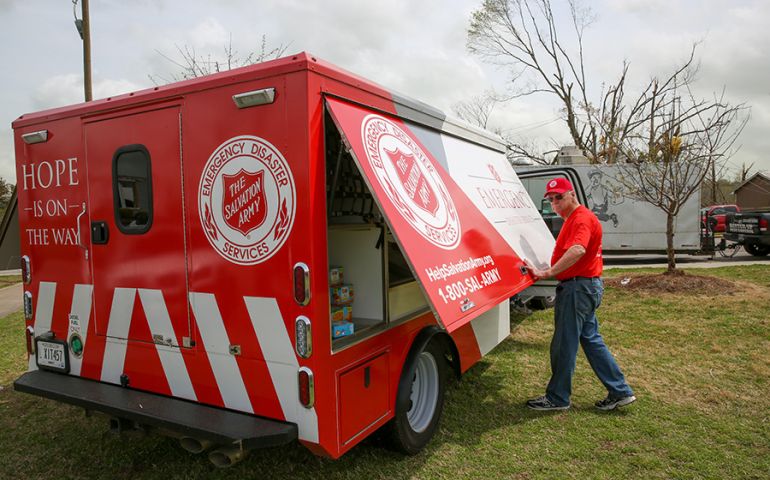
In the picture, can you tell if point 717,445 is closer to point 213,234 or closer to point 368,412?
point 368,412

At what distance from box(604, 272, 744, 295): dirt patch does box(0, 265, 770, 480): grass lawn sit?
9.45 ft

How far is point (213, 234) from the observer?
2.72 m

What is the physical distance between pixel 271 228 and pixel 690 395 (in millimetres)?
3837

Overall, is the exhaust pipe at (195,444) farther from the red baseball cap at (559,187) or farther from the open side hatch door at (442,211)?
the red baseball cap at (559,187)

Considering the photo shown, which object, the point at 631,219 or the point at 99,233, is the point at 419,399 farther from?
the point at 631,219

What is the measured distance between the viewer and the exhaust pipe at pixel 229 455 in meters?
2.41

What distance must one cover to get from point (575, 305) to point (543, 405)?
84cm

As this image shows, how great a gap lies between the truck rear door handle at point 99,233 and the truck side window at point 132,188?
0.35 ft

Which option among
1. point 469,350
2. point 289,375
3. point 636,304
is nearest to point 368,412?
point 289,375

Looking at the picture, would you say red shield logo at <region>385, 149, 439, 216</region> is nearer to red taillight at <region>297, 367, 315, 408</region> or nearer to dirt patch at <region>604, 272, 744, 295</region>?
red taillight at <region>297, 367, 315, 408</region>

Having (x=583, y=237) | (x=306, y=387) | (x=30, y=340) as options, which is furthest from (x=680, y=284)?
(x=30, y=340)

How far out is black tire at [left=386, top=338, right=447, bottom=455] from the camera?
3115mm

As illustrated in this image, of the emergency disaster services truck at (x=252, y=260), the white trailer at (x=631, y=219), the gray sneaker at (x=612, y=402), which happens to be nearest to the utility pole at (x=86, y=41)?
the emergency disaster services truck at (x=252, y=260)

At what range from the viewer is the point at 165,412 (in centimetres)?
271
